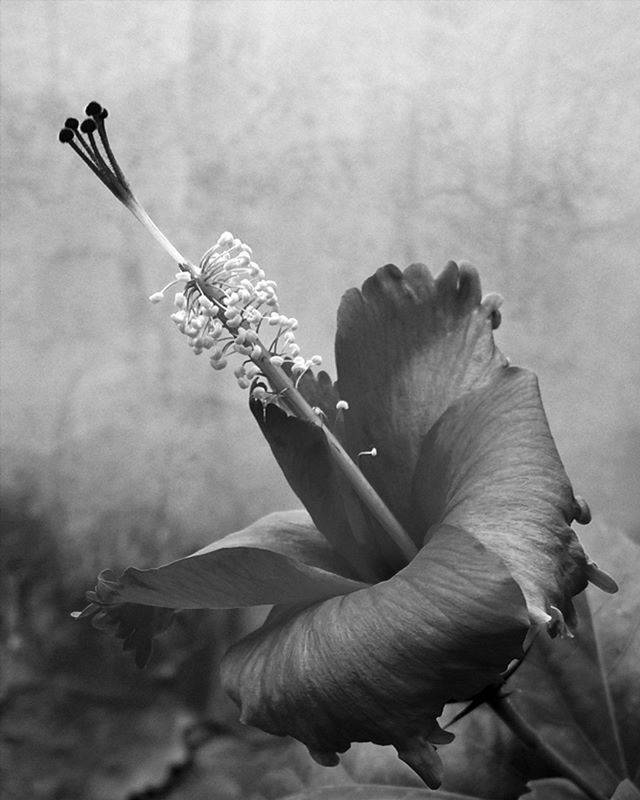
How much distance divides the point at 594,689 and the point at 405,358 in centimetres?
39

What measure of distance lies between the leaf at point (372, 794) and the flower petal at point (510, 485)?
27cm

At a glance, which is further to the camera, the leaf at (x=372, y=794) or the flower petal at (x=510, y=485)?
the leaf at (x=372, y=794)

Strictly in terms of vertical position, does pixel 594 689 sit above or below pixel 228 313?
below

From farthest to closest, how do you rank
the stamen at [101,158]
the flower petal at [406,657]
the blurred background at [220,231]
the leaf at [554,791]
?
the blurred background at [220,231]
the leaf at [554,791]
the stamen at [101,158]
the flower petal at [406,657]

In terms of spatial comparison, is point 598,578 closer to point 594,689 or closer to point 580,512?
point 580,512

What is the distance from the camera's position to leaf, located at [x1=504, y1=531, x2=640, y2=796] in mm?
841

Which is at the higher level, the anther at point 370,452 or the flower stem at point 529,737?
the anther at point 370,452

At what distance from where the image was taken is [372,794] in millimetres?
796

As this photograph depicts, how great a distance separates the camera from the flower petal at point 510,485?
54 centimetres

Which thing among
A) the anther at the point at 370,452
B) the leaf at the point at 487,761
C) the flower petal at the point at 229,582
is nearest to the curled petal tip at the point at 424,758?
the flower petal at the point at 229,582

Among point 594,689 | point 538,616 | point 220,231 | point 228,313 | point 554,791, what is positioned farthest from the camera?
point 220,231

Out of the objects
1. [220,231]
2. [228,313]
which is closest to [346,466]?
[228,313]

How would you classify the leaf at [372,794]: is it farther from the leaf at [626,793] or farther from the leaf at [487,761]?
the leaf at [626,793]

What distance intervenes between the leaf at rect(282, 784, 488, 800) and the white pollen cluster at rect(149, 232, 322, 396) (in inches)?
14.6
